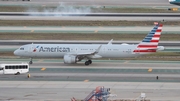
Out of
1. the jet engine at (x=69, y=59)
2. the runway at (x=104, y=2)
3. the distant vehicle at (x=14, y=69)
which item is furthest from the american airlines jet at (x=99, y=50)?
the runway at (x=104, y=2)

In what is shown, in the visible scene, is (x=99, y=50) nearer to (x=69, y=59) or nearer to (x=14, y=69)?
(x=69, y=59)

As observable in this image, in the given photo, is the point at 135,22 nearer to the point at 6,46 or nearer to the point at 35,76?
the point at 6,46

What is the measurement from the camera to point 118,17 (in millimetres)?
137750

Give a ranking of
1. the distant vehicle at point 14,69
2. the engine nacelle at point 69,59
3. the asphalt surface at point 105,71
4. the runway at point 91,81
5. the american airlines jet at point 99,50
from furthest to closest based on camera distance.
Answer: the american airlines jet at point 99,50 → the engine nacelle at point 69,59 → the distant vehicle at point 14,69 → the asphalt surface at point 105,71 → the runway at point 91,81

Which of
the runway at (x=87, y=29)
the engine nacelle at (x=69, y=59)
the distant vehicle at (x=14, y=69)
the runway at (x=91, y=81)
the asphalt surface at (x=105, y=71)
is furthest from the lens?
the runway at (x=87, y=29)

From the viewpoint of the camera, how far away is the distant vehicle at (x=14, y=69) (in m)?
76.9

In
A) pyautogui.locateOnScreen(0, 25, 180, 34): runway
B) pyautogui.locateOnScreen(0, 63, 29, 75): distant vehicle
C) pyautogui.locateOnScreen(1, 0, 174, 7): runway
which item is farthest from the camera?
pyautogui.locateOnScreen(1, 0, 174, 7): runway

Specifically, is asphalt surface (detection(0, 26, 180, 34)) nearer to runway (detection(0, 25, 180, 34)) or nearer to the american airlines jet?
runway (detection(0, 25, 180, 34))

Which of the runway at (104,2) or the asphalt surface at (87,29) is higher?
the runway at (104,2)

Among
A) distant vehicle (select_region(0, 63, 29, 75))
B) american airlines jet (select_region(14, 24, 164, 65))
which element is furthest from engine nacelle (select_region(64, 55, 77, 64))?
distant vehicle (select_region(0, 63, 29, 75))

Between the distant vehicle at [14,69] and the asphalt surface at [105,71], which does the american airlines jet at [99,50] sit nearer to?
the asphalt surface at [105,71]

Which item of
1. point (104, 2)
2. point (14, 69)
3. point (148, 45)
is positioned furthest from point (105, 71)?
point (104, 2)

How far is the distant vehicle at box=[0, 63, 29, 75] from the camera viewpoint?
76.9 m

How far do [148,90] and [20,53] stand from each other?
90.1ft
